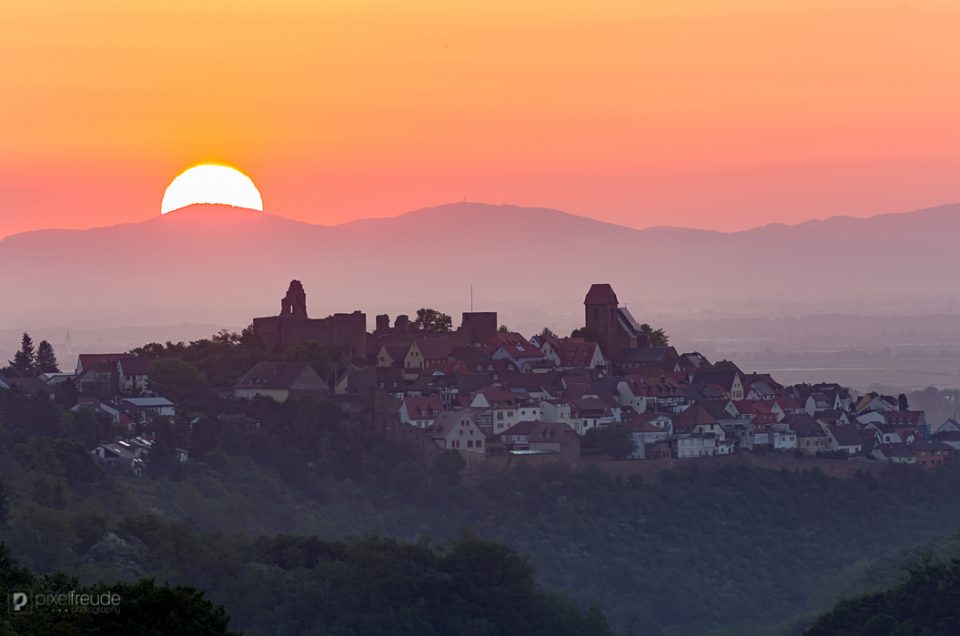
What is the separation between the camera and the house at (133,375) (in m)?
86.1

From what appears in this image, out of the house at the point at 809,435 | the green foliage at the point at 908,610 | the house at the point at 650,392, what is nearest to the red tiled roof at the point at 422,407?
the house at the point at 650,392

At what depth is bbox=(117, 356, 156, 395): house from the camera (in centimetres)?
8606

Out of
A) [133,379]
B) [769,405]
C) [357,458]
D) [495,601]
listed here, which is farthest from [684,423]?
[495,601]

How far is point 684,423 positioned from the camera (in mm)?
87875

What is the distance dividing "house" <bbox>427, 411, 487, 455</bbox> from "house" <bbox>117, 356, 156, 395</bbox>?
10.6m

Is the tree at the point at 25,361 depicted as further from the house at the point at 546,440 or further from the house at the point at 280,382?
the house at the point at 546,440

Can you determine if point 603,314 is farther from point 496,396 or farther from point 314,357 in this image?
point 314,357

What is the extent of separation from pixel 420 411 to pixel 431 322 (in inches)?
624

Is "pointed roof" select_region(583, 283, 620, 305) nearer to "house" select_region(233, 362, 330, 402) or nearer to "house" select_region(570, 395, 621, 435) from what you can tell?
"house" select_region(570, 395, 621, 435)

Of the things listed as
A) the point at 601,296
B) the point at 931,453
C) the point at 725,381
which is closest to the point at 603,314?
the point at 601,296

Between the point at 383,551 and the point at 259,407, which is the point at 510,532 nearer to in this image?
the point at 259,407

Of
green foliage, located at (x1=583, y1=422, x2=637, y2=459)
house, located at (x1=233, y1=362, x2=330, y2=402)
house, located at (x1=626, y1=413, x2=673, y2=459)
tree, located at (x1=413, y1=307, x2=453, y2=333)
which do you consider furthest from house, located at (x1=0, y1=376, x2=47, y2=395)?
house, located at (x1=626, y1=413, x2=673, y2=459)

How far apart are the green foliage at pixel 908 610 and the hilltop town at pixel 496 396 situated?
75.3 ft

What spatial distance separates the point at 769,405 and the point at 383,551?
3048 cm
